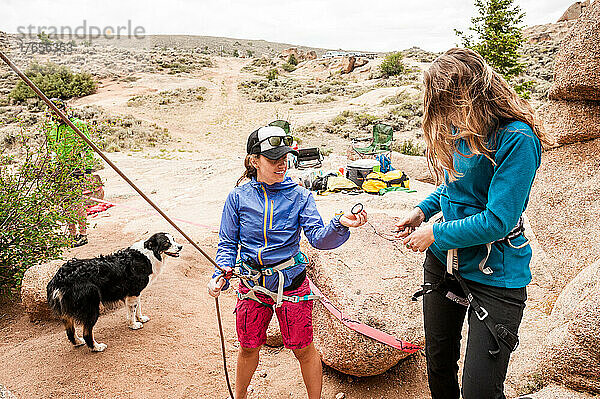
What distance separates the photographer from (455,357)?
2.19m

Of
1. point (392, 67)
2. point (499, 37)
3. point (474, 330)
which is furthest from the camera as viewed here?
point (392, 67)

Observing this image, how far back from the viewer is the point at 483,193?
190 centimetres

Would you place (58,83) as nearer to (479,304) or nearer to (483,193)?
(483,193)

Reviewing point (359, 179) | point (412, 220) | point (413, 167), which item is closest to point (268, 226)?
point (412, 220)

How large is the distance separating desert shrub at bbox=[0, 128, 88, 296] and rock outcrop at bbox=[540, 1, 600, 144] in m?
5.22

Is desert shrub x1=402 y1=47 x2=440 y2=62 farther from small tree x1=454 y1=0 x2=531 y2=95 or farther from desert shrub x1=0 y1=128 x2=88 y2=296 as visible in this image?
desert shrub x1=0 y1=128 x2=88 y2=296

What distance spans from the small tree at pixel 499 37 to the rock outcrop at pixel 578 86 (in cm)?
1537

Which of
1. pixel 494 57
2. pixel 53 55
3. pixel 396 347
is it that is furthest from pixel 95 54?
pixel 396 347

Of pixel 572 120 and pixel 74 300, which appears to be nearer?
pixel 74 300

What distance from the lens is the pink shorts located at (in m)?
2.42

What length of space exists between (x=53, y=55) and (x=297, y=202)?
54.3 m

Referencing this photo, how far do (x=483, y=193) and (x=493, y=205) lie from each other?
19 centimetres

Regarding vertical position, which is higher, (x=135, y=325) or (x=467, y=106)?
(x=467, y=106)

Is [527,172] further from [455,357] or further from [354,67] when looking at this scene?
[354,67]
